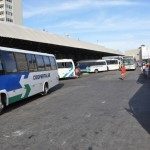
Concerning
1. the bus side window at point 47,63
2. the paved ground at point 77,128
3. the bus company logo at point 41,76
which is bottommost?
the paved ground at point 77,128

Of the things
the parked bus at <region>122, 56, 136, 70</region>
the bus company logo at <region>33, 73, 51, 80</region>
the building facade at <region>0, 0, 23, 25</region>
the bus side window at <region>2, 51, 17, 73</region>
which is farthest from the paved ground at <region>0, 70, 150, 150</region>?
the building facade at <region>0, 0, 23, 25</region>

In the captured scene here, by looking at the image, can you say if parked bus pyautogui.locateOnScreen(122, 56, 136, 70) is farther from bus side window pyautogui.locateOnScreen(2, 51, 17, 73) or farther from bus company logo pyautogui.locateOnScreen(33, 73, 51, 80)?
bus side window pyautogui.locateOnScreen(2, 51, 17, 73)

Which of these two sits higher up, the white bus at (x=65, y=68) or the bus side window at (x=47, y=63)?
the bus side window at (x=47, y=63)

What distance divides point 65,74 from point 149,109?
27.9 meters

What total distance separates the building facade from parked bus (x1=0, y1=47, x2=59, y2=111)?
10259 centimetres

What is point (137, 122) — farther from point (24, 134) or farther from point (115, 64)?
point (115, 64)

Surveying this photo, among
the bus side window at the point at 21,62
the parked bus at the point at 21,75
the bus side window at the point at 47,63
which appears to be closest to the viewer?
the parked bus at the point at 21,75

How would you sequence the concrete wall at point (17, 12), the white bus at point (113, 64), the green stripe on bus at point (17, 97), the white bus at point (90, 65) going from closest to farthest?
the green stripe on bus at point (17, 97)
the white bus at point (90, 65)
the white bus at point (113, 64)
the concrete wall at point (17, 12)

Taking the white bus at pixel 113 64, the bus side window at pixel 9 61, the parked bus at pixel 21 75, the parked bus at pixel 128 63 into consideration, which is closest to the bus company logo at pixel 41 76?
the parked bus at pixel 21 75

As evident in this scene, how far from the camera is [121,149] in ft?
20.1

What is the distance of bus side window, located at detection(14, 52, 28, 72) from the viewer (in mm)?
13209

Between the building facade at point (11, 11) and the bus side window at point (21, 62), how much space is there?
10613 centimetres

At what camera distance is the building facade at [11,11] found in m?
116

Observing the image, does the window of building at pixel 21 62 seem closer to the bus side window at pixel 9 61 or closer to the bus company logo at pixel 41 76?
the bus side window at pixel 9 61
